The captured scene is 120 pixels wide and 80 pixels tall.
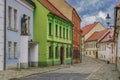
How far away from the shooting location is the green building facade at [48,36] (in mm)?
46281

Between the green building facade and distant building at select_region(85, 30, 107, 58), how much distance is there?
51703 mm

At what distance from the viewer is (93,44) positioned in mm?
112062

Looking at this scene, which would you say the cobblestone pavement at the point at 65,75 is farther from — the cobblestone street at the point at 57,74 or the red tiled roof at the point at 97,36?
the red tiled roof at the point at 97,36

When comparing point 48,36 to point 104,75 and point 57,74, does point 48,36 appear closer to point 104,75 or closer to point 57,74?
point 57,74

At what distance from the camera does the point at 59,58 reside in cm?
5397

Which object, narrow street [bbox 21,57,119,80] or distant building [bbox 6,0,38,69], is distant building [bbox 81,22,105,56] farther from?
narrow street [bbox 21,57,119,80]

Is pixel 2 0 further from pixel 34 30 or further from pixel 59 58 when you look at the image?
pixel 59 58

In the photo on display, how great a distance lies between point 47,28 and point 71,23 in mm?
15243

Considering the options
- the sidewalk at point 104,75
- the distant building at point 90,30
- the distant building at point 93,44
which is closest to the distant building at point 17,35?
the sidewalk at point 104,75

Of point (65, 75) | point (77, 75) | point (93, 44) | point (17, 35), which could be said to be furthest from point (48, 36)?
point (93, 44)

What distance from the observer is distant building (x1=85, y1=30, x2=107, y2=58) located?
10734cm

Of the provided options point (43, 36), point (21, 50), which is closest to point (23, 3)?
point (21, 50)

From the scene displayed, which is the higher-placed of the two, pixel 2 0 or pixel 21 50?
pixel 2 0

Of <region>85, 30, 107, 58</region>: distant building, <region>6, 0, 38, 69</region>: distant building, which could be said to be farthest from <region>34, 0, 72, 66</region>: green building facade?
<region>85, 30, 107, 58</region>: distant building
